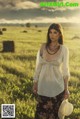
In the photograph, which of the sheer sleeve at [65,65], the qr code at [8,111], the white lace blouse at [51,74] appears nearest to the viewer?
the sheer sleeve at [65,65]

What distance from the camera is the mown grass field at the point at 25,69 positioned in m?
5.04

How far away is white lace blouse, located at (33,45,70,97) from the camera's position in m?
4.40

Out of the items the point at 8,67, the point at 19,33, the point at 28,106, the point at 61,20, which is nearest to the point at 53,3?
the point at 61,20

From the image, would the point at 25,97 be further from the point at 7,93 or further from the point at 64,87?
the point at 64,87

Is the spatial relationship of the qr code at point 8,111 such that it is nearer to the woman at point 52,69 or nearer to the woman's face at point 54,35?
the woman at point 52,69

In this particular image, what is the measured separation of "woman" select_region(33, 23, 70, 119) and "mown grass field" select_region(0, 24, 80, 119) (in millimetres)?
590

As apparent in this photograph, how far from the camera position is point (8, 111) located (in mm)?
4906

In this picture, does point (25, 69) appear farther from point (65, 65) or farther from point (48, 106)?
point (65, 65)

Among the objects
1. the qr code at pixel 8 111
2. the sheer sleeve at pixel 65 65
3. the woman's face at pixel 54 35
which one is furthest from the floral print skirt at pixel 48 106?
the woman's face at pixel 54 35

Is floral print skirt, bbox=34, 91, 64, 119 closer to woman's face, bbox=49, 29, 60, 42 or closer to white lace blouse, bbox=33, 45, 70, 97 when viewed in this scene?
white lace blouse, bbox=33, 45, 70, 97

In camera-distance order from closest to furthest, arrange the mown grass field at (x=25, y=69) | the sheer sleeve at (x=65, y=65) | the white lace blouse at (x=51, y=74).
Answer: the sheer sleeve at (x=65, y=65), the white lace blouse at (x=51, y=74), the mown grass field at (x=25, y=69)

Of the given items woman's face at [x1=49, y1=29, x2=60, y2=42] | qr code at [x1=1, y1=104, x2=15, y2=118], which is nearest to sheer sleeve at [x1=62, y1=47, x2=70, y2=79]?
woman's face at [x1=49, y1=29, x2=60, y2=42]

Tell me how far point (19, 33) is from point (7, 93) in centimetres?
77

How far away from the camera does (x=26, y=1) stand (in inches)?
201
